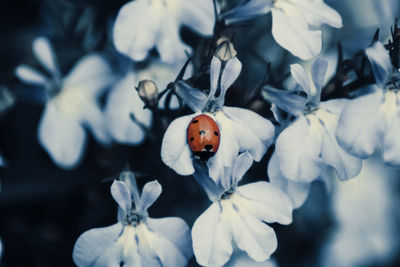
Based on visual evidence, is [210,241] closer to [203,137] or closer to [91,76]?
[203,137]

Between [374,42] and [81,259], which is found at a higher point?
[374,42]

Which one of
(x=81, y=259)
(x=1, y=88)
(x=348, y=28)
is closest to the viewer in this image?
(x=81, y=259)

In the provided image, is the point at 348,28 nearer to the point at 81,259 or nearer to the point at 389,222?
the point at 389,222

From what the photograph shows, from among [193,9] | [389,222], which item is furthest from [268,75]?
[389,222]

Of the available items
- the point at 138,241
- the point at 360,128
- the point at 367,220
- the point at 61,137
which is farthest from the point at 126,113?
the point at 367,220

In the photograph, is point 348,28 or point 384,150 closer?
point 384,150

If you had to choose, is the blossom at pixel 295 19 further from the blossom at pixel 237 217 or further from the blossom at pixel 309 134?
the blossom at pixel 237 217

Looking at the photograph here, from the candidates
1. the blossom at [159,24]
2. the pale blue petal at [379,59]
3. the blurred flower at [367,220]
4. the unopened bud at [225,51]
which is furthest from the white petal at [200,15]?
the blurred flower at [367,220]
